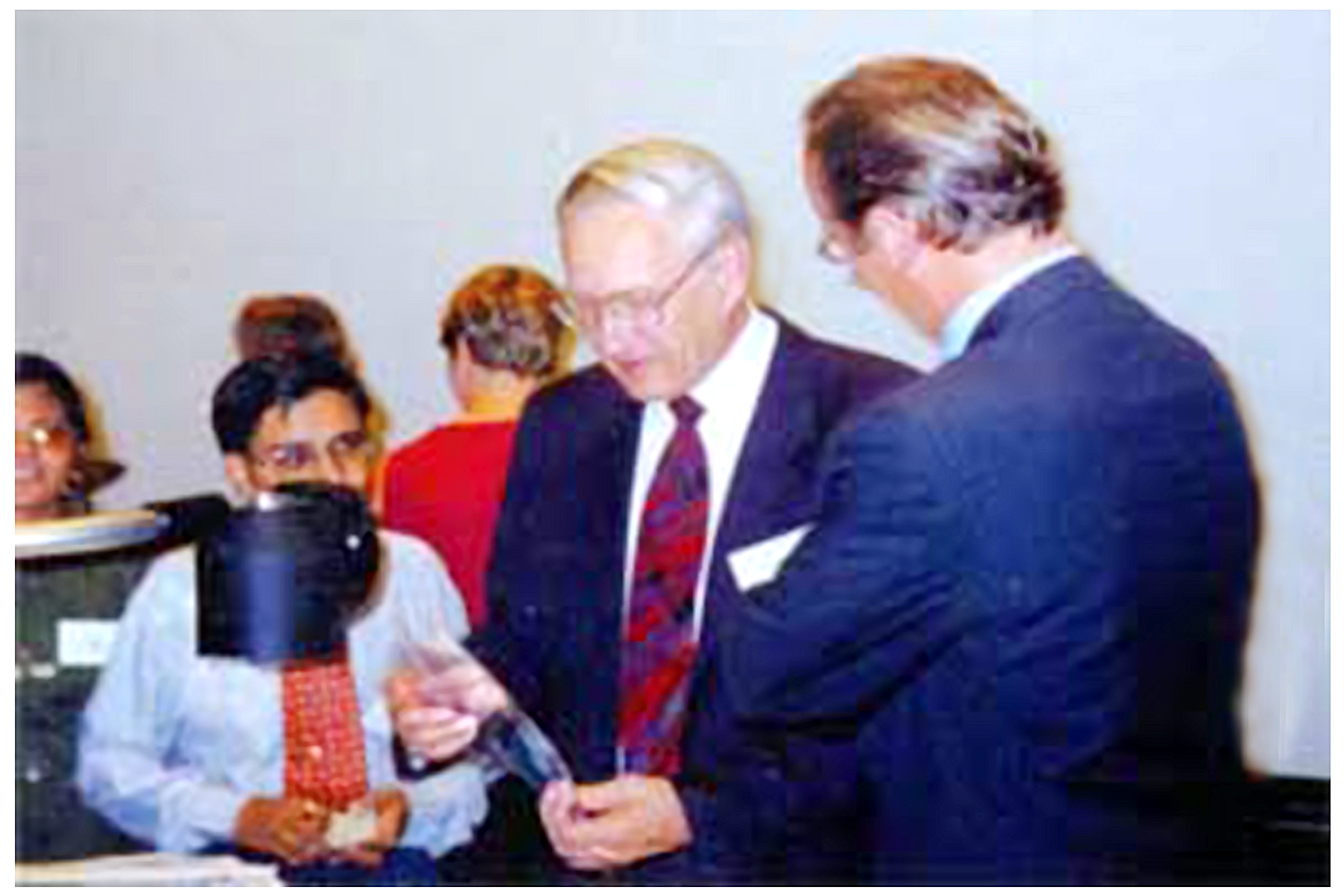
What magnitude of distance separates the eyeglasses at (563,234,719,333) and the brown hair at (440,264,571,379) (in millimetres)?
22

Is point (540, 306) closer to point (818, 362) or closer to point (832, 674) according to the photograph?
point (818, 362)

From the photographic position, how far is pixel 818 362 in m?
2.19

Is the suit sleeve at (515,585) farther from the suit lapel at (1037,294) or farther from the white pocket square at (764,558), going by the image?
the suit lapel at (1037,294)

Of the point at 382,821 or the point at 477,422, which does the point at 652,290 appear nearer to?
the point at 477,422

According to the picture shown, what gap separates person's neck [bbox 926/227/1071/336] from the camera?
2.17 metres

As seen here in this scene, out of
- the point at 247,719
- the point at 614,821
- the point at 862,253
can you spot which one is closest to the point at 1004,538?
the point at 862,253

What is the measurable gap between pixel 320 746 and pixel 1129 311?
111 cm

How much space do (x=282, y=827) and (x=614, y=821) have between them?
0.41 metres

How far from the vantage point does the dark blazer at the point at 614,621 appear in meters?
2.20

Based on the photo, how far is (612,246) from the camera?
86.7 inches

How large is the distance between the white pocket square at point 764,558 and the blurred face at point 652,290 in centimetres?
21

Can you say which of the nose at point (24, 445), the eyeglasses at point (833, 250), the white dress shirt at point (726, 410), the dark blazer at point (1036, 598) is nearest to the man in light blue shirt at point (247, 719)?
the nose at point (24, 445)

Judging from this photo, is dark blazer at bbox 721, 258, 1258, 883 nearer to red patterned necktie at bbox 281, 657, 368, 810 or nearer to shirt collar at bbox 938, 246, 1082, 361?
shirt collar at bbox 938, 246, 1082, 361

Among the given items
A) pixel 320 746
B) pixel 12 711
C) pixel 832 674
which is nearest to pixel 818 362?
pixel 832 674
